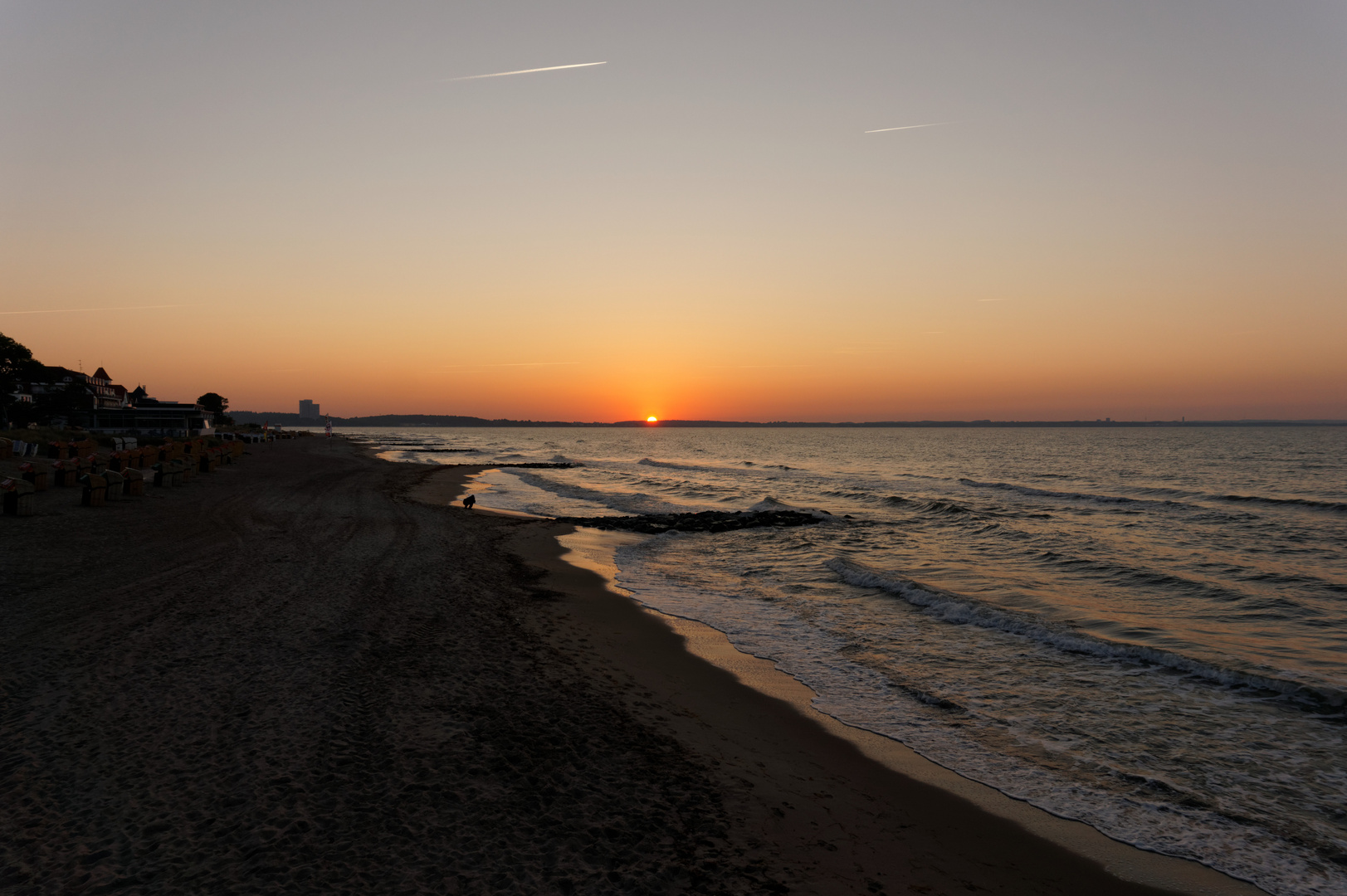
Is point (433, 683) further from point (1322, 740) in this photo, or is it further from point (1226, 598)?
point (1226, 598)

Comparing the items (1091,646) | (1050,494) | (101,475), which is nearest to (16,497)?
(101,475)

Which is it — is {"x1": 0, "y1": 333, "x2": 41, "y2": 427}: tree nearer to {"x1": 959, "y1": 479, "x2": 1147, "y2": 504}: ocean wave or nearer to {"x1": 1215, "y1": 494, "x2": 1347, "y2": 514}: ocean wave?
{"x1": 959, "y1": 479, "x2": 1147, "y2": 504}: ocean wave

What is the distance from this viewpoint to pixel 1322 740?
27.9 ft

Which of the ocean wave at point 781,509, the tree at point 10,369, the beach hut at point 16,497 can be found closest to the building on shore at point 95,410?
the tree at point 10,369

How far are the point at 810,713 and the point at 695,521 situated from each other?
20922 mm

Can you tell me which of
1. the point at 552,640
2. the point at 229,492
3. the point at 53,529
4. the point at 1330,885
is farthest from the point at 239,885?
the point at 229,492

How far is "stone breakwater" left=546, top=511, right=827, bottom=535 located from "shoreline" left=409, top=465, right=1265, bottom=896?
707 cm

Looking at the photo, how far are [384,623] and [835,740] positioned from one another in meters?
7.78

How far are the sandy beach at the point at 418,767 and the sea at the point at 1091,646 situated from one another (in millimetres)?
1124

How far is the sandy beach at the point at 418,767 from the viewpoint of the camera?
5.06 m

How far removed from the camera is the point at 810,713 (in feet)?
30.3

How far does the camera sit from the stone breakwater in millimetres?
28312

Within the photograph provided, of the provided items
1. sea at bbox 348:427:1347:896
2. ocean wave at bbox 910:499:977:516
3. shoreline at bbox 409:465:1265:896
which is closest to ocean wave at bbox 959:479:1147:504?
sea at bbox 348:427:1347:896

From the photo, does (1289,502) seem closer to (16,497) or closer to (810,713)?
(810,713)
